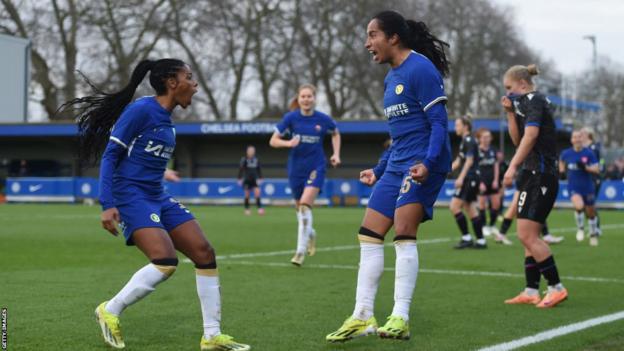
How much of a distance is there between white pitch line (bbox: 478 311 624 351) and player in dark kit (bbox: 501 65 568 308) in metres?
0.79

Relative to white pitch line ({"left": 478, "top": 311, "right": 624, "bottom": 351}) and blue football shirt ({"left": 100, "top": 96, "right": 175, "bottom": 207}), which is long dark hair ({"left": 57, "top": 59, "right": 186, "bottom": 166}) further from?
white pitch line ({"left": 478, "top": 311, "right": 624, "bottom": 351})

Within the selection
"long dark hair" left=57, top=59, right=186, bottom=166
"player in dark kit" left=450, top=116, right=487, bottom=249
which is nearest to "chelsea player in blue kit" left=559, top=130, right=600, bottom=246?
"player in dark kit" left=450, top=116, right=487, bottom=249

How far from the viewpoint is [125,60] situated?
4856cm

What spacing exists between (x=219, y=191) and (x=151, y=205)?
31121 mm

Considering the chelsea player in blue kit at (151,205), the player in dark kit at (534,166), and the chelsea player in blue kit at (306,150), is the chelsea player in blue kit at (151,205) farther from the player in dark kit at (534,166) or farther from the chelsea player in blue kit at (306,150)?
the chelsea player in blue kit at (306,150)

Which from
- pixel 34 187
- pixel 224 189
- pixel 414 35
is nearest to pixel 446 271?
pixel 414 35

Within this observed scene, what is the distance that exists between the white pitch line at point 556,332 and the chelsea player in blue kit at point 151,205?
1731 millimetres

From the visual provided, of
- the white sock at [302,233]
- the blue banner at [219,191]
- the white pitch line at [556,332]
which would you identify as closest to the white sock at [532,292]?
the white pitch line at [556,332]

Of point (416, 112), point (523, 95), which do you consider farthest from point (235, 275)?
point (416, 112)

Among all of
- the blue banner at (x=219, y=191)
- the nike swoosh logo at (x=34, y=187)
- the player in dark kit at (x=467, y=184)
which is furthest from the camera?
the nike swoosh logo at (x=34, y=187)

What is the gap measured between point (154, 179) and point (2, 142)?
4302cm

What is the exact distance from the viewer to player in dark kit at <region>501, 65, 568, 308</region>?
8148mm

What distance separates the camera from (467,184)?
15.5 metres

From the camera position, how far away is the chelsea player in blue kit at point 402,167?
621cm
